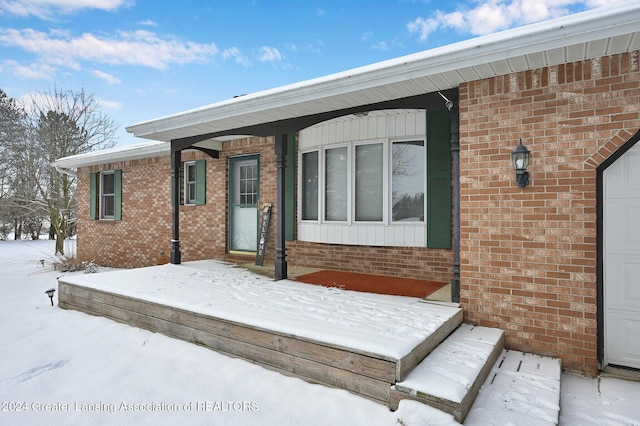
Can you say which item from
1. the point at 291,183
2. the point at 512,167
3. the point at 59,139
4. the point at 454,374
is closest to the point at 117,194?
the point at 291,183

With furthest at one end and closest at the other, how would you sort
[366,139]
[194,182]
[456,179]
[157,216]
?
[157,216], [194,182], [366,139], [456,179]

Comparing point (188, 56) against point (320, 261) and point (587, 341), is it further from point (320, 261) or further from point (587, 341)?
point (587, 341)

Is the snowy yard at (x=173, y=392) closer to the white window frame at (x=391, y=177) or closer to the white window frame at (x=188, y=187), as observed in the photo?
the white window frame at (x=391, y=177)

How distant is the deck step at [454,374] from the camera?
2.11 metres

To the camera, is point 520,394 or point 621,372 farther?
point 621,372

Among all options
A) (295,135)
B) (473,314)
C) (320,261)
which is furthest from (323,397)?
(295,135)

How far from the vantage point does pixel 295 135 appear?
611 centimetres

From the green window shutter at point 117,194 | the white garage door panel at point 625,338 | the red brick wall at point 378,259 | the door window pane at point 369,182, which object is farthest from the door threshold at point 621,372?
the green window shutter at point 117,194

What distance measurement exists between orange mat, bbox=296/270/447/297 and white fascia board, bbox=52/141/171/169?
15.7 feet

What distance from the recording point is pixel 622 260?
9.51 ft

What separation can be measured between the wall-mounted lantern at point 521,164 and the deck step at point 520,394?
4.90 ft

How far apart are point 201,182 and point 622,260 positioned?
6822 mm

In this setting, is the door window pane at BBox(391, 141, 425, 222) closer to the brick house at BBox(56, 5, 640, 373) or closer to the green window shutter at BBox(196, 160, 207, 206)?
the brick house at BBox(56, 5, 640, 373)

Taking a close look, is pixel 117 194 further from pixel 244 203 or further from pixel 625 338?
pixel 625 338
